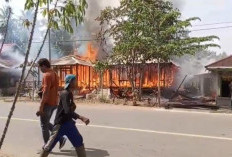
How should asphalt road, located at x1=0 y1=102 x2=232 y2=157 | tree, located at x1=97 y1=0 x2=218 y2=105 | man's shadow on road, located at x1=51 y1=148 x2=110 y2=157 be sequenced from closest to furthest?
1. man's shadow on road, located at x1=51 y1=148 x2=110 y2=157
2. asphalt road, located at x1=0 y1=102 x2=232 y2=157
3. tree, located at x1=97 y1=0 x2=218 y2=105

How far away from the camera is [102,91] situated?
79.8 ft

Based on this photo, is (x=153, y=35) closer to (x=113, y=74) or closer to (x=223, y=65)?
(x=223, y=65)

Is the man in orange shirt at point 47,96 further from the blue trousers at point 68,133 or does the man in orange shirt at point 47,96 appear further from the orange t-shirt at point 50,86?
the blue trousers at point 68,133

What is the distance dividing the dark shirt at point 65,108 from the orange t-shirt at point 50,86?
4.50 feet

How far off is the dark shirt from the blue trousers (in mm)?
76

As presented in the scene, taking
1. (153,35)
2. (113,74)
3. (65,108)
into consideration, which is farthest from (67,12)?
(113,74)

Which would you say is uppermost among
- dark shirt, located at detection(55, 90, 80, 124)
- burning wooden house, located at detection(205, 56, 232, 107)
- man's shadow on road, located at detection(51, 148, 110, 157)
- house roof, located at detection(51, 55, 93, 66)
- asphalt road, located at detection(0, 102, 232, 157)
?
house roof, located at detection(51, 55, 93, 66)

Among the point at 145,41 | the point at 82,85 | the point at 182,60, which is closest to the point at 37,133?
the point at 145,41

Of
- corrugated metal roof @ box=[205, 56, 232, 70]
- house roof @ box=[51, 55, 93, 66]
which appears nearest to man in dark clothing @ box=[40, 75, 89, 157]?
corrugated metal roof @ box=[205, 56, 232, 70]

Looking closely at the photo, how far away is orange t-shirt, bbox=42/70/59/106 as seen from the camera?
745 cm

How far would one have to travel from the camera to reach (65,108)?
5996mm

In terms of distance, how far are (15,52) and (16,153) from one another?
33853 millimetres

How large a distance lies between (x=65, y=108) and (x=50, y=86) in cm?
162

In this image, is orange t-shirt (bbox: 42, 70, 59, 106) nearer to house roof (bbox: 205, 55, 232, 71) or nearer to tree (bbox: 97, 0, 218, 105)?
tree (bbox: 97, 0, 218, 105)
